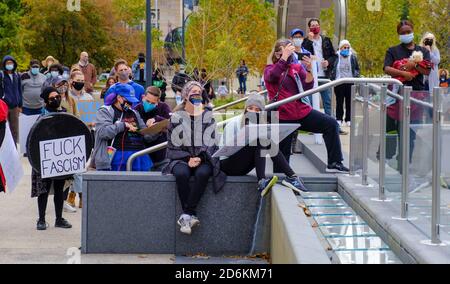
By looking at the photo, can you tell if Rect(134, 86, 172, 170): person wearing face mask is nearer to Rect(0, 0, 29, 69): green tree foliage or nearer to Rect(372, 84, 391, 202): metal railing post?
Rect(372, 84, 391, 202): metal railing post

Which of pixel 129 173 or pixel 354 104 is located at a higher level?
pixel 354 104

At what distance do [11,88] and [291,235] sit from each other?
12.1 meters

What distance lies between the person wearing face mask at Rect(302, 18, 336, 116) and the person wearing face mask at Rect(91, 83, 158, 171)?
4.43 meters

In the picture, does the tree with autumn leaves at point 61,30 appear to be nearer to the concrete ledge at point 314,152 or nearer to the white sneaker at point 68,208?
the concrete ledge at point 314,152

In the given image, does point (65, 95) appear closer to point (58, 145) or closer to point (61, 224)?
point (58, 145)

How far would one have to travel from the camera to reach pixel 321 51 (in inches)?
597

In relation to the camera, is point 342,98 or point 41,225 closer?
point 41,225

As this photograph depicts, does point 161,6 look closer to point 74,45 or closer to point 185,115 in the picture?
point 74,45

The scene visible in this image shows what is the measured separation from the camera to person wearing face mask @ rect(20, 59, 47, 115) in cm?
1800

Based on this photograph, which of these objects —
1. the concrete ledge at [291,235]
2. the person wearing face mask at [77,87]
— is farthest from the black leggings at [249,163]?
the person wearing face mask at [77,87]

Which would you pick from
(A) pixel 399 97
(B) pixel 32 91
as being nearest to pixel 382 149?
(A) pixel 399 97
